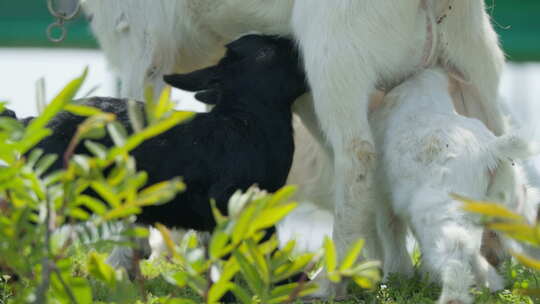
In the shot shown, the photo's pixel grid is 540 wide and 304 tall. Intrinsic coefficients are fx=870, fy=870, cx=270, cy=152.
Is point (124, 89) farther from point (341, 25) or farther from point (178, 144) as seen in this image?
point (341, 25)

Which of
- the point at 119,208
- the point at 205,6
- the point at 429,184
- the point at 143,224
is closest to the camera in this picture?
the point at 119,208

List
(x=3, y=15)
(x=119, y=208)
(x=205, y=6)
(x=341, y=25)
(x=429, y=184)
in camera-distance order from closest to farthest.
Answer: (x=119, y=208) → (x=429, y=184) → (x=341, y=25) → (x=205, y=6) → (x=3, y=15)

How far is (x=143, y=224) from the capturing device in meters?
3.77

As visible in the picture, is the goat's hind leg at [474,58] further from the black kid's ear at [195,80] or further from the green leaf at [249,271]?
the green leaf at [249,271]

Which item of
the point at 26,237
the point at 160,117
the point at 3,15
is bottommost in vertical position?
the point at 3,15

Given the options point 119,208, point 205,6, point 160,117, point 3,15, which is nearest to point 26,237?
point 119,208

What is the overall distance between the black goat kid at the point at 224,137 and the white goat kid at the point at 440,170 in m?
0.43

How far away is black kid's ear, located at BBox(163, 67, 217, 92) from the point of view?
3922mm

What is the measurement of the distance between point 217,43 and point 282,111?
84 cm

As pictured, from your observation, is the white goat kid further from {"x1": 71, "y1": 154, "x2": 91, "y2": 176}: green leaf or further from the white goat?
{"x1": 71, "y1": 154, "x2": 91, "y2": 176}: green leaf

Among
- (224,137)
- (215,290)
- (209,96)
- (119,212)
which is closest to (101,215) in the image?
(119,212)

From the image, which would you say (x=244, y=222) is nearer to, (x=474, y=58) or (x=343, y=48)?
(x=343, y=48)

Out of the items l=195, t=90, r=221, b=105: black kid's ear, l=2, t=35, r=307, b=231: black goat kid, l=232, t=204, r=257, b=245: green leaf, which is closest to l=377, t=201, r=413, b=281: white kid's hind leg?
l=2, t=35, r=307, b=231: black goat kid

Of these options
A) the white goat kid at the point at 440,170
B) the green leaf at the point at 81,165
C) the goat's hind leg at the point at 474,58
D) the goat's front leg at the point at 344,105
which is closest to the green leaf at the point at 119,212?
the green leaf at the point at 81,165
